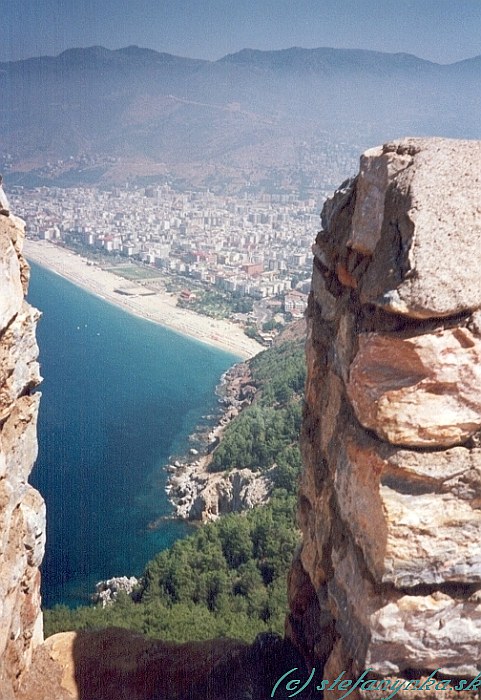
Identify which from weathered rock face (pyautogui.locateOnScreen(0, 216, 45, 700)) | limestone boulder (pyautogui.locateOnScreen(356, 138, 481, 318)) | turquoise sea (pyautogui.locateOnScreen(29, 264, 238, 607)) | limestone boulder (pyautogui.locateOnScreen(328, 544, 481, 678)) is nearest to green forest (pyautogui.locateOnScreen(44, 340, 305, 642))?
weathered rock face (pyautogui.locateOnScreen(0, 216, 45, 700))

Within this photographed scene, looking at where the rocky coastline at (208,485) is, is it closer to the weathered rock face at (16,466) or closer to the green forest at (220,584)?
the green forest at (220,584)

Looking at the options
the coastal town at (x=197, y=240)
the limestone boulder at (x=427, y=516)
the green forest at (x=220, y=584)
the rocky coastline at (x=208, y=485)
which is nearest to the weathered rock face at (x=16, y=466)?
the limestone boulder at (x=427, y=516)

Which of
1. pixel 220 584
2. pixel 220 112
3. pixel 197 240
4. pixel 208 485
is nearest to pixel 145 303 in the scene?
pixel 197 240

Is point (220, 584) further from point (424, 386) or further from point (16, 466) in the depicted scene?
point (424, 386)

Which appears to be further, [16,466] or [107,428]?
[107,428]

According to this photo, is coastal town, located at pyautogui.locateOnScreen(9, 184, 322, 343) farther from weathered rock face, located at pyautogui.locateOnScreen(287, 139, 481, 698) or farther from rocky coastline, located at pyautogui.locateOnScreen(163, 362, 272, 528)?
weathered rock face, located at pyautogui.locateOnScreen(287, 139, 481, 698)

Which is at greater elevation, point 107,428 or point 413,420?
point 413,420

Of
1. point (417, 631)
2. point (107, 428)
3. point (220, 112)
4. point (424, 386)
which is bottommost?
point (107, 428)
